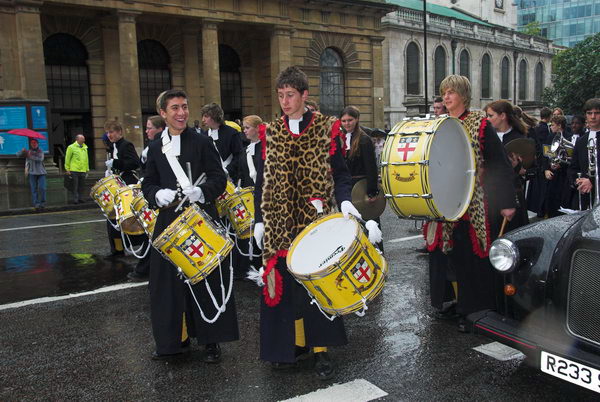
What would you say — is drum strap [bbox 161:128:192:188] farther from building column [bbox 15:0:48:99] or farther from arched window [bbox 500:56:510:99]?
arched window [bbox 500:56:510:99]

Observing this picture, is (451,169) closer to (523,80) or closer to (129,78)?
(129,78)

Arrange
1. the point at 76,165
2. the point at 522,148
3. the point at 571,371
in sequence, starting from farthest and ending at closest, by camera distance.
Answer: the point at 76,165
the point at 522,148
the point at 571,371

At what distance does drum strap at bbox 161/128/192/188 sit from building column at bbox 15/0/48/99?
2141 centimetres

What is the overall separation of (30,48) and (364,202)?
2101 cm

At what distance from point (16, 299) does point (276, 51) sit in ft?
83.0

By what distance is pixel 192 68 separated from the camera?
97.6ft

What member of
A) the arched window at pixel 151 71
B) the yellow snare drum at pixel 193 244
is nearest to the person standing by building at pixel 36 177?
the arched window at pixel 151 71

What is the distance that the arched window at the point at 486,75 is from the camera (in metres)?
52.8

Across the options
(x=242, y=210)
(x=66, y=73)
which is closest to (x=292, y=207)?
(x=242, y=210)

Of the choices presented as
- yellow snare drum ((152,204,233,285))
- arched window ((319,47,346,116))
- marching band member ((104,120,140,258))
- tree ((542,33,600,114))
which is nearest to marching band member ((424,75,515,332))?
yellow snare drum ((152,204,233,285))

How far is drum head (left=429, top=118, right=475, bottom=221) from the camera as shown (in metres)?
4.49

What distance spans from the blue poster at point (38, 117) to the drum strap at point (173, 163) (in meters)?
19.9

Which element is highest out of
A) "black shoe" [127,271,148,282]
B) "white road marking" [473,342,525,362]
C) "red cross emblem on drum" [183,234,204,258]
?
"red cross emblem on drum" [183,234,204,258]

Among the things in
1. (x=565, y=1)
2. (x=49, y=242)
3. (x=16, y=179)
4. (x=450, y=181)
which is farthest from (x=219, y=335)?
(x=565, y=1)
